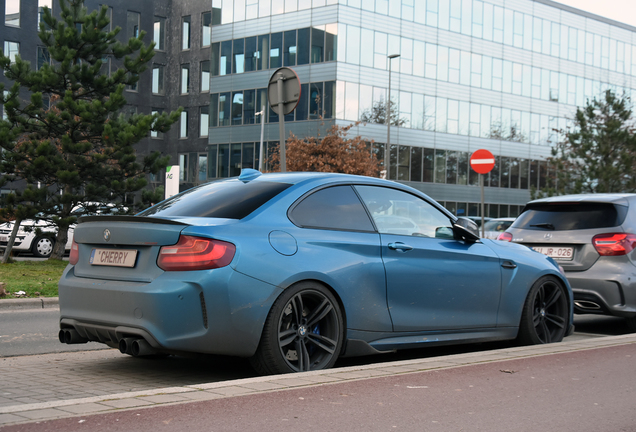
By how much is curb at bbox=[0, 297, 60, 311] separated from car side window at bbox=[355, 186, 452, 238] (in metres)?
5.23

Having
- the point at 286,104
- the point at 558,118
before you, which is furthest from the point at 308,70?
the point at 286,104

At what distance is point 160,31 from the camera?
188 feet

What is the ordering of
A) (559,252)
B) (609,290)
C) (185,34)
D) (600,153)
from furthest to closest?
(185,34), (600,153), (559,252), (609,290)

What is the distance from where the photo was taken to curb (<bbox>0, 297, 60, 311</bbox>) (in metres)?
9.85

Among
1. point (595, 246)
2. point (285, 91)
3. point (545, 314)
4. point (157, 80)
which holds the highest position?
point (157, 80)

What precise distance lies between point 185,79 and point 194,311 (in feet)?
177

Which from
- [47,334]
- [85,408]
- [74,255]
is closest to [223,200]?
[74,255]

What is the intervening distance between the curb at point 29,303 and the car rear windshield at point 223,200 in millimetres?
4503

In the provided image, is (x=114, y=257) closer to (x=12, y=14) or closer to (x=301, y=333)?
(x=301, y=333)

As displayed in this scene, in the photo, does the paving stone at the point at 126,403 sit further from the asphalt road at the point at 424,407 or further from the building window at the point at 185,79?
the building window at the point at 185,79

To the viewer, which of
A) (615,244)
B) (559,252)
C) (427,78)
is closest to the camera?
(615,244)

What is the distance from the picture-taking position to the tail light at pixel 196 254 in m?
4.98

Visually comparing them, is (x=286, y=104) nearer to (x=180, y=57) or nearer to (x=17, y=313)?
(x=17, y=313)

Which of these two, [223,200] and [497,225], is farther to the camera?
[497,225]
